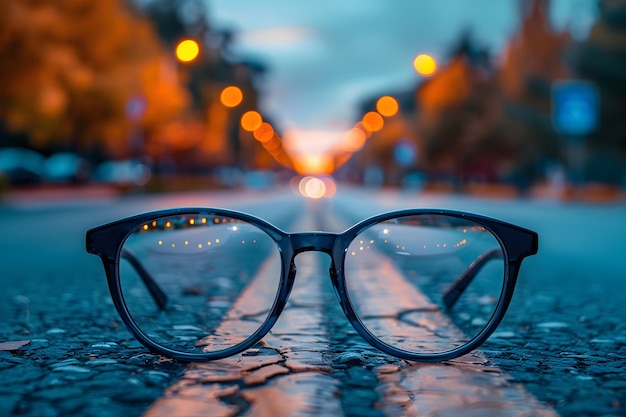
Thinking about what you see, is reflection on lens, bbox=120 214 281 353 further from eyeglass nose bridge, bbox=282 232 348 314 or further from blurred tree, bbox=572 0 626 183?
blurred tree, bbox=572 0 626 183

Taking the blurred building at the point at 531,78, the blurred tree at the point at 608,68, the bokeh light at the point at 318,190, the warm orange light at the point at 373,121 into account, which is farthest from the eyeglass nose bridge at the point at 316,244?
the warm orange light at the point at 373,121

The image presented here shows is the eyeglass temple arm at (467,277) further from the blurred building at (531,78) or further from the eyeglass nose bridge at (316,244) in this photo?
the blurred building at (531,78)

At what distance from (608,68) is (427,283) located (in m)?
26.4

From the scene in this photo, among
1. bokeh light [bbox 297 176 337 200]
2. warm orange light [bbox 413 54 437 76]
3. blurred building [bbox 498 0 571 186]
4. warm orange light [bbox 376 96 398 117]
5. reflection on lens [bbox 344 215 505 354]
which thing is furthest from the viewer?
bokeh light [bbox 297 176 337 200]

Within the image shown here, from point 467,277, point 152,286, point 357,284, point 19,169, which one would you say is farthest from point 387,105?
point 467,277

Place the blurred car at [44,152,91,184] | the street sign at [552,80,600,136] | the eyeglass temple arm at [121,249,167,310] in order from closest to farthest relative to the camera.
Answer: the eyeglass temple arm at [121,249,167,310], the street sign at [552,80,600,136], the blurred car at [44,152,91,184]

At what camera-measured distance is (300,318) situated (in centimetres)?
457

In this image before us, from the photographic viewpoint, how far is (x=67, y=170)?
52906 millimetres

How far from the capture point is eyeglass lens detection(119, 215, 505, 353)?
3385 mm

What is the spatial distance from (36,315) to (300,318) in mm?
1530

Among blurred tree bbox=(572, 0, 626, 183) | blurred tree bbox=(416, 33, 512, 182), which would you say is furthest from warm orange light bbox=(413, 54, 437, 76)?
blurred tree bbox=(416, 33, 512, 182)

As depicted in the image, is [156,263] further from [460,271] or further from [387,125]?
[387,125]

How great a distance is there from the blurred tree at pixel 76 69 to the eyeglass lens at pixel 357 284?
1752 centimetres

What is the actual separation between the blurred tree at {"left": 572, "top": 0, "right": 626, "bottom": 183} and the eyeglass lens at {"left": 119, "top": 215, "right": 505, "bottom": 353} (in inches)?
1022
